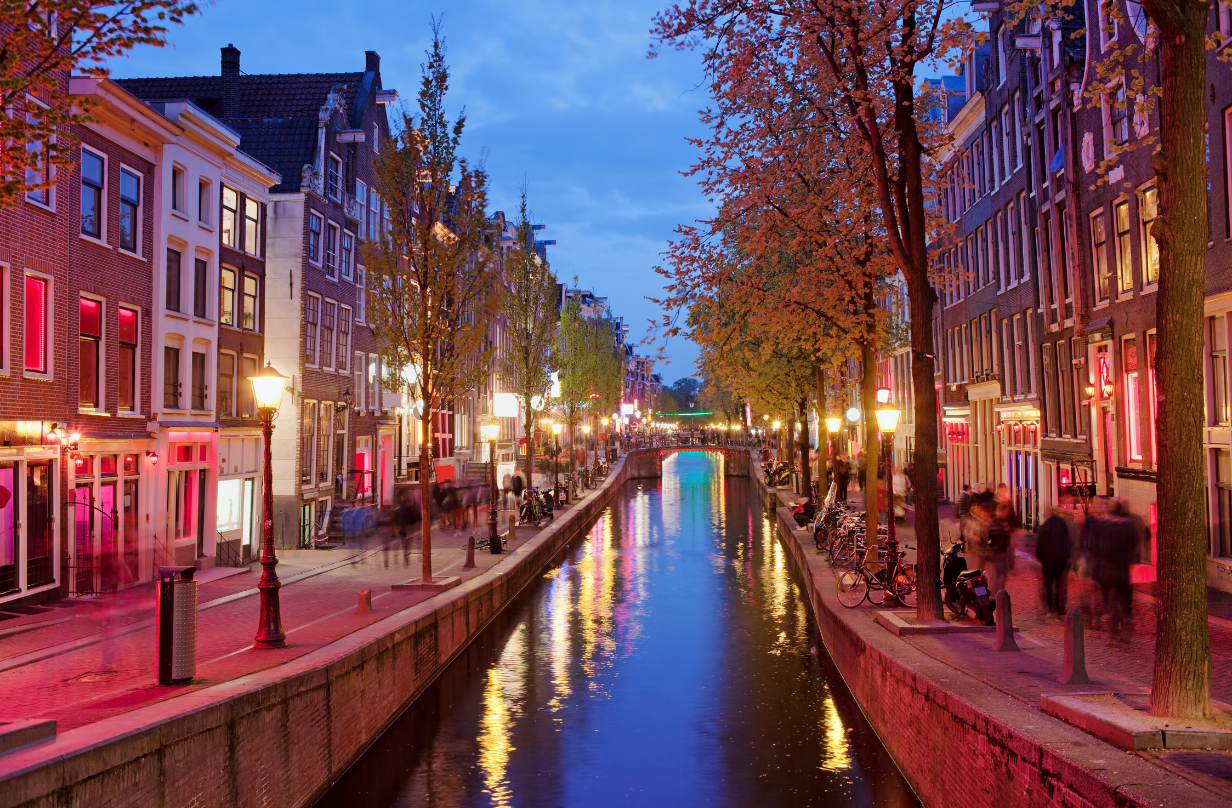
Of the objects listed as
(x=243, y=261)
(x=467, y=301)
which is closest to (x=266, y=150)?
(x=243, y=261)

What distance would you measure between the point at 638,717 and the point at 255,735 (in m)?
6.35

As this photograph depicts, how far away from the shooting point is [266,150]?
34250mm

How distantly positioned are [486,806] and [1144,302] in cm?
1786

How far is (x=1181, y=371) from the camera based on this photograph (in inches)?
320

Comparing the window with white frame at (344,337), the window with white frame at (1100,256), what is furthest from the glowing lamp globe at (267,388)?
the window with white frame at (344,337)

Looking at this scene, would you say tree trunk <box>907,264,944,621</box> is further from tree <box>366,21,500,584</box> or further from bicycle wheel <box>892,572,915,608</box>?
tree <box>366,21,500,584</box>

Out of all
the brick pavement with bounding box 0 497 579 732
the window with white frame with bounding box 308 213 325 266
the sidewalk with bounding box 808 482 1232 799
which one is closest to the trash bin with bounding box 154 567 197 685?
the brick pavement with bounding box 0 497 579 732

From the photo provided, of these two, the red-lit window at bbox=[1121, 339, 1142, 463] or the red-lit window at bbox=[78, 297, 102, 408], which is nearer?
the red-lit window at bbox=[78, 297, 102, 408]

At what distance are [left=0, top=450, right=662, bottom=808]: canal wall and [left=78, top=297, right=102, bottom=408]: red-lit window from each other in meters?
8.42

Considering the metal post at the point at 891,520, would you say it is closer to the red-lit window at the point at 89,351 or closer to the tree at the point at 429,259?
the tree at the point at 429,259

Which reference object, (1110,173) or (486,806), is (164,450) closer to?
(486,806)

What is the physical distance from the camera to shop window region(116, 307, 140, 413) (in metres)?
22.0

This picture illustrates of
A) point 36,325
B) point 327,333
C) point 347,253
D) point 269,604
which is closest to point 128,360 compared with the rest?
point 36,325

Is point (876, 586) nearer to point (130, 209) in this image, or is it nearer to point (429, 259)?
A: point (429, 259)
